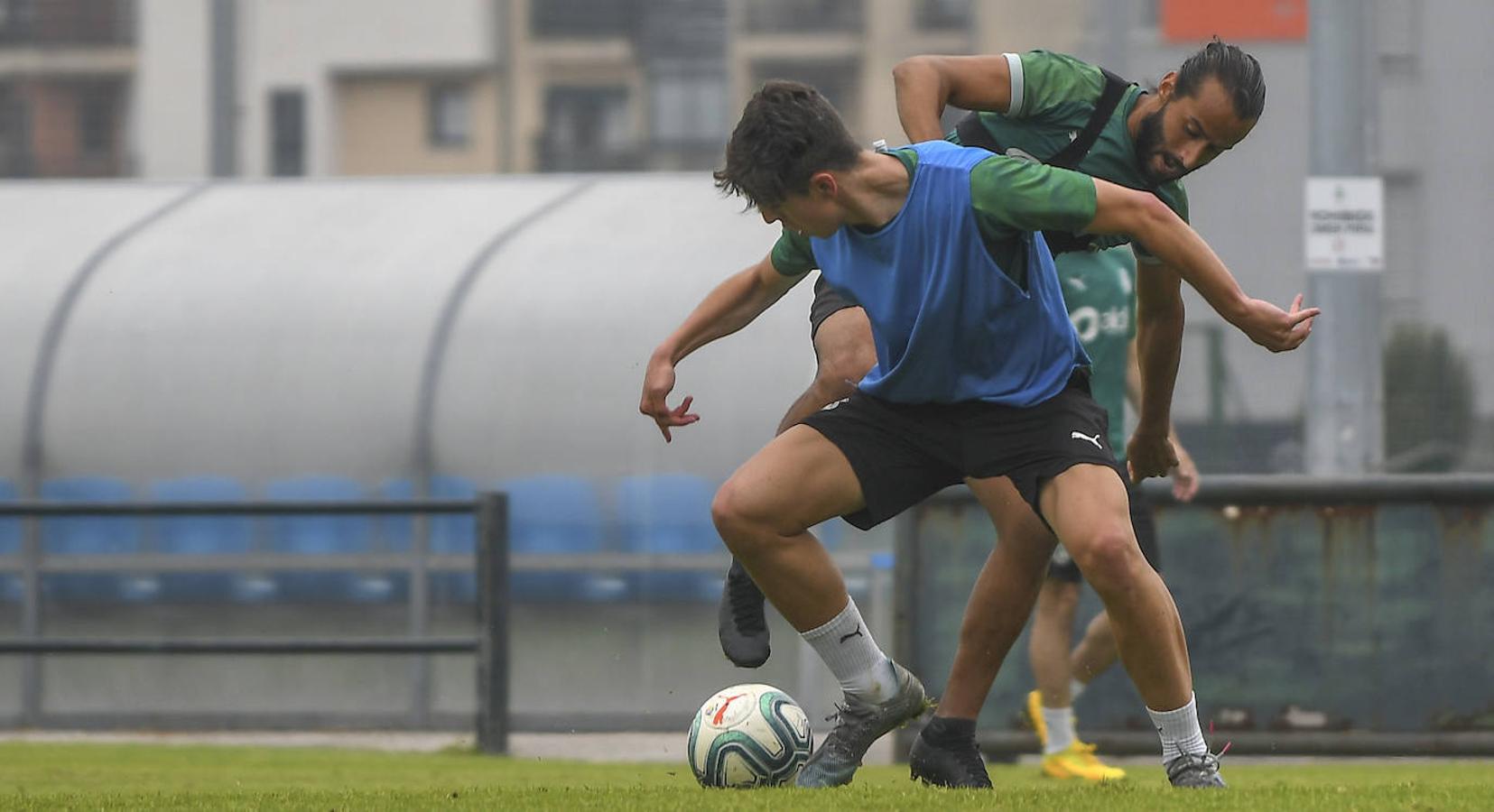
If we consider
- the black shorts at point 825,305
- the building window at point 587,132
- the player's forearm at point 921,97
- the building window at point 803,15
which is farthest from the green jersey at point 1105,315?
the building window at point 587,132

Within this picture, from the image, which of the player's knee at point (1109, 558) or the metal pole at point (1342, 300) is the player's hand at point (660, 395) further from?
the metal pole at point (1342, 300)

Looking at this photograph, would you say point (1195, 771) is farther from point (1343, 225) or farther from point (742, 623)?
point (1343, 225)

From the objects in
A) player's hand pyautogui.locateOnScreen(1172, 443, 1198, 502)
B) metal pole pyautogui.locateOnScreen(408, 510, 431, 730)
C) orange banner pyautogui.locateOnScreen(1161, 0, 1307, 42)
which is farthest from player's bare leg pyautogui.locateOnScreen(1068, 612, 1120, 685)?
orange banner pyautogui.locateOnScreen(1161, 0, 1307, 42)

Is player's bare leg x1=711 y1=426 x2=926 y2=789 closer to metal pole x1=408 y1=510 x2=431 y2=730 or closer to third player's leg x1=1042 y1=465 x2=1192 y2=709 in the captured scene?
third player's leg x1=1042 y1=465 x2=1192 y2=709

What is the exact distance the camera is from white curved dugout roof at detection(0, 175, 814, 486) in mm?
10109

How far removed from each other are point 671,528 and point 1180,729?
5351 mm

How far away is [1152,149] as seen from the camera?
4828mm

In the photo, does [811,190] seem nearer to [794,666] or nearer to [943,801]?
[943,801]

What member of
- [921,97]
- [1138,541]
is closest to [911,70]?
[921,97]

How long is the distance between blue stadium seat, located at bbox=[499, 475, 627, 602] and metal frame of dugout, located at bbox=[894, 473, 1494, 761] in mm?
2416

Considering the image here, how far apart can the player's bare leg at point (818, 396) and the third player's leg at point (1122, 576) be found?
82 cm

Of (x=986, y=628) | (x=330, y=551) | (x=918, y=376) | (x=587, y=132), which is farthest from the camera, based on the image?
(x=587, y=132)

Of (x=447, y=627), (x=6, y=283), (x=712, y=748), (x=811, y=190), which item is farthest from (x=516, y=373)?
(x=811, y=190)

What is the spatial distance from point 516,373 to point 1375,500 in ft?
13.6
